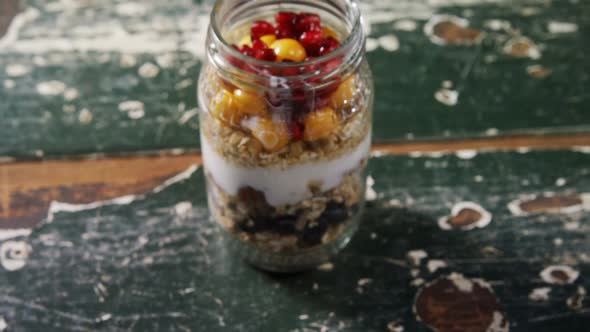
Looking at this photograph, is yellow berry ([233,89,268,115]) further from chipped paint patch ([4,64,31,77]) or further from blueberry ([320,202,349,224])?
chipped paint patch ([4,64,31,77])

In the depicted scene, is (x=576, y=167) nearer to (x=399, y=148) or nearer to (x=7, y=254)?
(x=399, y=148)

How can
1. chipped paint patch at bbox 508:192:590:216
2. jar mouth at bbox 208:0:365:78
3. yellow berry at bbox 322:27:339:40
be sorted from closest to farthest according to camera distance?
jar mouth at bbox 208:0:365:78
yellow berry at bbox 322:27:339:40
chipped paint patch at bbox 508:192:590:216

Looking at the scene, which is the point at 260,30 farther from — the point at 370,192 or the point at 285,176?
the point at 370,192

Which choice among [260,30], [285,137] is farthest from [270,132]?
[260,30]

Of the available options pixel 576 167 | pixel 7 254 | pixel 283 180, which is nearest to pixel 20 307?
pixel 7 254

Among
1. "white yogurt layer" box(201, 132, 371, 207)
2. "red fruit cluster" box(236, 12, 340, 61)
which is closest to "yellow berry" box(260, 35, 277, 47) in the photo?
"red fruit cluster" box(236, 12, 340, 61)

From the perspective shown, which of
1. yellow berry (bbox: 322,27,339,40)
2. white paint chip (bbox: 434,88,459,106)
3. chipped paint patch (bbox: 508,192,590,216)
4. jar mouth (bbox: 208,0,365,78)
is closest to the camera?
jar mouth (bbox: 208,0,365,78)
